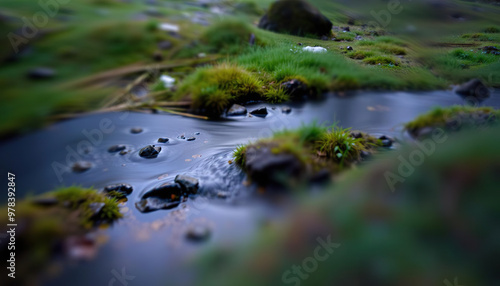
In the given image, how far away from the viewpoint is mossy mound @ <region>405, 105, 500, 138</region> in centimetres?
158

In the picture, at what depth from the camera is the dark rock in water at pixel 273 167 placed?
64.9 inches

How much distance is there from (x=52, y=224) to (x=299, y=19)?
2354 mm

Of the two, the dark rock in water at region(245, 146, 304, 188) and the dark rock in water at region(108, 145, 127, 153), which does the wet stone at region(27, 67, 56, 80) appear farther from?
the dark rock in water at region(245, 146, 304, 188)

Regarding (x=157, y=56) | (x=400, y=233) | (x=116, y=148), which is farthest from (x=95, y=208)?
(x=400, y=233)

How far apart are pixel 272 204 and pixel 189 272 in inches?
26.4

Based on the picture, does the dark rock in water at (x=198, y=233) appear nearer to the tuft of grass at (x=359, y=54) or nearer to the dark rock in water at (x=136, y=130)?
the dark rock in water at (x=136, y=130)

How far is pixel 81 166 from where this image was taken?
2.06 meters

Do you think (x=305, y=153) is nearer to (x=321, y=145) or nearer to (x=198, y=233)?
(x=321, y=145)

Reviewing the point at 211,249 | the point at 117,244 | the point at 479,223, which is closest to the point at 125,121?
the point at 117,244

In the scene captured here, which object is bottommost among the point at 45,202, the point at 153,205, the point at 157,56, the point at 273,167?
the point at 153,205

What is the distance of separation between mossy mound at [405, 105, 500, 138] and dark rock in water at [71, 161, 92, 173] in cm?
244

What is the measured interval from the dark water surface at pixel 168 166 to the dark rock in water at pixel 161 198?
5cm

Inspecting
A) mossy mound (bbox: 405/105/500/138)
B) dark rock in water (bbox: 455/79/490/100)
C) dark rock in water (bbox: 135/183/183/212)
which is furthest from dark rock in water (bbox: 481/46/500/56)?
dark rock in water (bbox: 135/183/183/212)

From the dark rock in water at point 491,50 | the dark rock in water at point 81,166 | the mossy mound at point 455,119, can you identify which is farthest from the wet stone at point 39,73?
the dark rock in water at point 491,50
